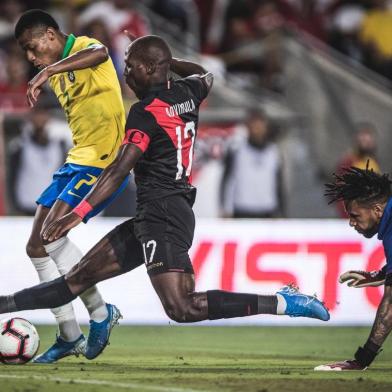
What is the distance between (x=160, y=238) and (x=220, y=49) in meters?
8.68

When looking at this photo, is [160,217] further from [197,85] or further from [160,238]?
[197,85]

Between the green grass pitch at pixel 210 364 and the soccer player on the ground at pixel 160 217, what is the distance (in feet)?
1.58

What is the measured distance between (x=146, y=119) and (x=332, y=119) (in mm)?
8473

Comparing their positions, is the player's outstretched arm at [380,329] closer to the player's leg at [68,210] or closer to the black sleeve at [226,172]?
the player's leg at [68,210]

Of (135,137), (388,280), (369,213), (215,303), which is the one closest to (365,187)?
(369,213)

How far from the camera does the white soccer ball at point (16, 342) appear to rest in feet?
27.2

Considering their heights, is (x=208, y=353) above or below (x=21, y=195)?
below

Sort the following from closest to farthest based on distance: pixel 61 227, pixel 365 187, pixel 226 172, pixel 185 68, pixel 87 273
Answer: pixel 61 227, pixel 365 187, pixel 87 273, pixel 185 68, pixel 226 172

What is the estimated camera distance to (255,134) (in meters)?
14.2

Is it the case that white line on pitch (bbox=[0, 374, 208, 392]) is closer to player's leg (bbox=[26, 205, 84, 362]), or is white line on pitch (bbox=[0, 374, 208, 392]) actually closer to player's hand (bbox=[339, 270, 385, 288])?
player's leg (bbox=[26, 205, 84, 362])

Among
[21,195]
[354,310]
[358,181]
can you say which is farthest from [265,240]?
[358,181]

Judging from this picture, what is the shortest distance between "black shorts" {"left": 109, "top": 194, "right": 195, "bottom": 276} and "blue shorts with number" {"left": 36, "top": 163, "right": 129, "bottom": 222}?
451mm

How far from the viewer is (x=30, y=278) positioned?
1220 centimetres

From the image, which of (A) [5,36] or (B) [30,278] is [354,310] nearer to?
(B) [30,278]
